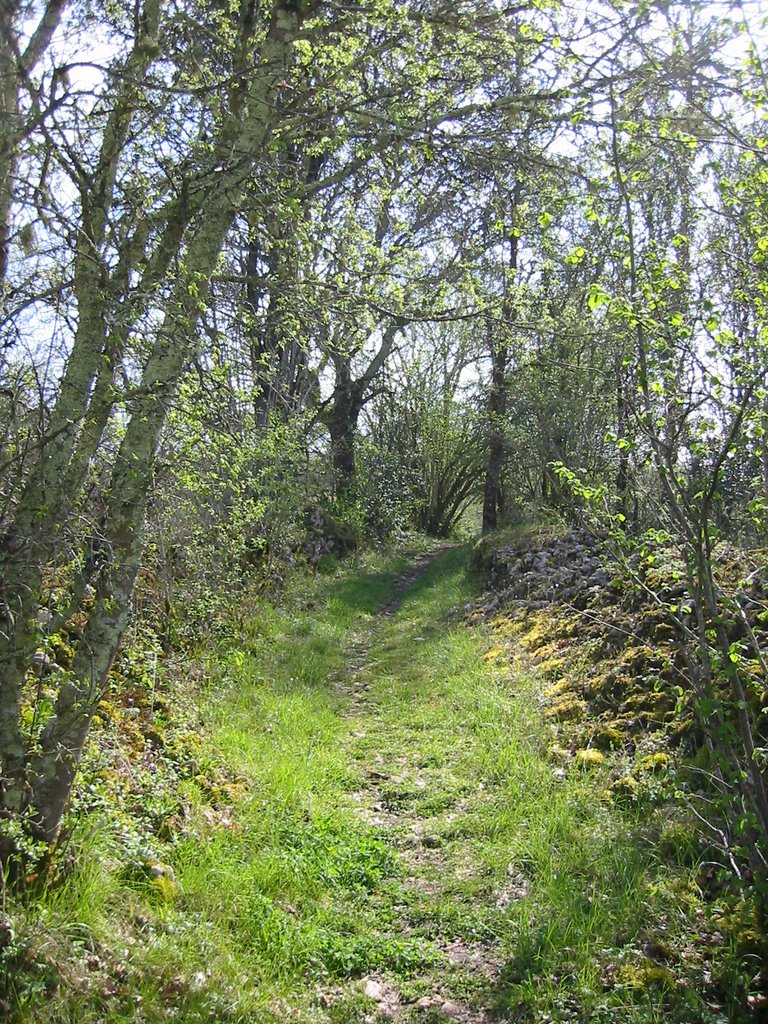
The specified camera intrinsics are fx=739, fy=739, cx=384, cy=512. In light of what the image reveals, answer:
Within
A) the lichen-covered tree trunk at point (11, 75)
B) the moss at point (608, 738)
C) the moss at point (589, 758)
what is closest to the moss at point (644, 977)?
the moss at point (589, 758)

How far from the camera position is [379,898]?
13.6ft

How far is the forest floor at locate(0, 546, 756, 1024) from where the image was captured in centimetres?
309

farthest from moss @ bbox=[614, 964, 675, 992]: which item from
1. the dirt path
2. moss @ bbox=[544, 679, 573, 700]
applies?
moss @ bbox=[544, 679, 573, 700]

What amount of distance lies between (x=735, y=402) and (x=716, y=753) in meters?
1.59

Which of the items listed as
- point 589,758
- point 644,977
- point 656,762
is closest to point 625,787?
point 656,762

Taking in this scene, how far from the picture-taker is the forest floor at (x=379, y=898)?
10.2ft

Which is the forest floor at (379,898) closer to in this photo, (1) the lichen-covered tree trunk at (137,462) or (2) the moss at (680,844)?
(2) the moss at (680,844)

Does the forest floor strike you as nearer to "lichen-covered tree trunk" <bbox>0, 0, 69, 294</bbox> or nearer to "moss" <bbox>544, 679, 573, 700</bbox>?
"moss" <bbox>544, 679, 573, 700</bbox>

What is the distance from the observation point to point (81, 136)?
11.8ft

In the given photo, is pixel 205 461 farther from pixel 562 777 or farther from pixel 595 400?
pixel 595 400

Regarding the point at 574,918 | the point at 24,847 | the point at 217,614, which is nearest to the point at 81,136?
the point at 24,847

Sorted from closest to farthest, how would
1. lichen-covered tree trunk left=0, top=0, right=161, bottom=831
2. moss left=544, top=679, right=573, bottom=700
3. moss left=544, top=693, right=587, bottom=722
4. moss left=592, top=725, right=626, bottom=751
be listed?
lichen-covered tree trunk left=0, top=0, right=161, bottom=831 < moss left=592, top=725, right=626, bottom=751 < moss left=544, top=693, right=587, bottom=722 < moss left=544, top=679, right=573, bottom=700

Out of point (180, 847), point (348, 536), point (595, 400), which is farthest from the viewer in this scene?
point (348, 536)

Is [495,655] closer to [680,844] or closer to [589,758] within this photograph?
[589,758]
